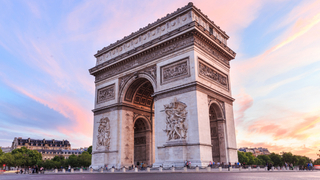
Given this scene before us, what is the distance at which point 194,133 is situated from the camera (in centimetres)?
2059

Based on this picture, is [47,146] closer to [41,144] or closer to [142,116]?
[41,144]

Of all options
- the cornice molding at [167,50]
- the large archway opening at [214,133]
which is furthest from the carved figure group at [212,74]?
the large archway opening at [214,133]

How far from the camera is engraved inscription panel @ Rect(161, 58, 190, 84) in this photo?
74.1ft

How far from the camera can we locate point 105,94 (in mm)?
29844

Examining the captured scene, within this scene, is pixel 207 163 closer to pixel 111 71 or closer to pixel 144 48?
pixel 144 48

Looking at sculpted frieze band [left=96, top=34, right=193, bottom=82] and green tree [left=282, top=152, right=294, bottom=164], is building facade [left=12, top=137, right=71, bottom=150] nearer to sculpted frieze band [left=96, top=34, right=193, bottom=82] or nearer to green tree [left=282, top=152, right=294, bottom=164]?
green tree [left=282, top=152, right=294, bottom=164]

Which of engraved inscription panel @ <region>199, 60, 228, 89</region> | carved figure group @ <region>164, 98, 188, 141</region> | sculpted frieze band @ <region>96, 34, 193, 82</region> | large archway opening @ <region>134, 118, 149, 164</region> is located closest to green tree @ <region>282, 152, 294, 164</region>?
large archway opening @ <region>134, 118, 149, 164</region>

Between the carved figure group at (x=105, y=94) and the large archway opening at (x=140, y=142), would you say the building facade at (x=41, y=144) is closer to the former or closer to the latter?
the carved figure group at (x=105, y=94)

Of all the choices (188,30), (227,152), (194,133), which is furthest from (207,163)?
(188,30)

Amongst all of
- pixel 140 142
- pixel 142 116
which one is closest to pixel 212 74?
pixel 142 116

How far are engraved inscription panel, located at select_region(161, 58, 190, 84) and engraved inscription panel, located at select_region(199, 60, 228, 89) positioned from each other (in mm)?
1319

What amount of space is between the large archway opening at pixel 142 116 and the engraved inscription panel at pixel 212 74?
7085 millimetres

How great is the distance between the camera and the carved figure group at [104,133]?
27317 millimetres

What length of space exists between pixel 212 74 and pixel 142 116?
9908mm
